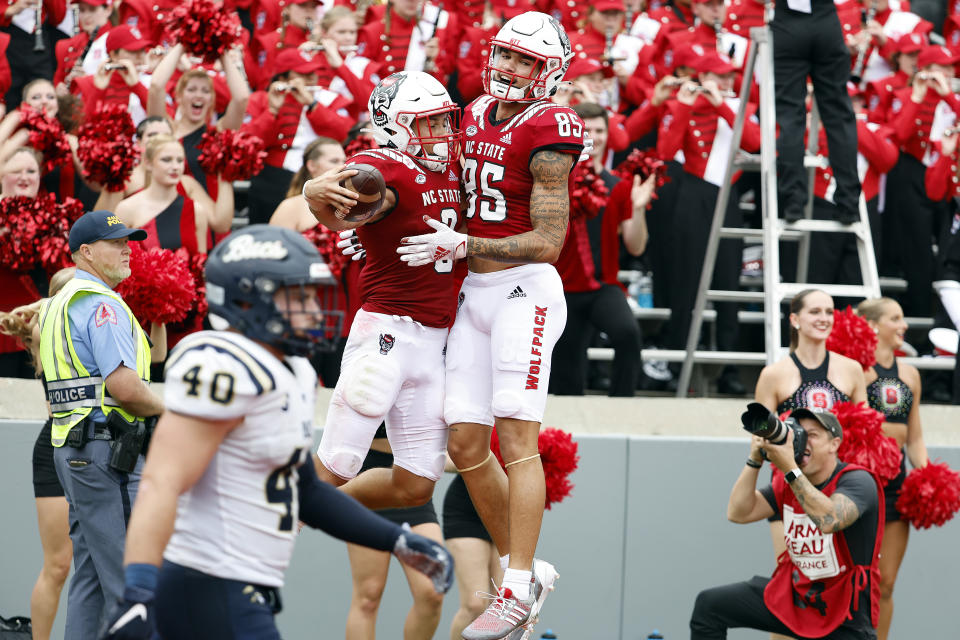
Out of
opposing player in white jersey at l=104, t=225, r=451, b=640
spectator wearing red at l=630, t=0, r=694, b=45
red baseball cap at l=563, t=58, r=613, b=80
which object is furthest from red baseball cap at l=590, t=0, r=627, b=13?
opposing player in white jersey at l=104, t=225, r=451, b=640

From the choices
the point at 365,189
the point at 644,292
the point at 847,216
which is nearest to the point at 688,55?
the point at 644,292

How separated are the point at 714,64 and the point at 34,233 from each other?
493cm

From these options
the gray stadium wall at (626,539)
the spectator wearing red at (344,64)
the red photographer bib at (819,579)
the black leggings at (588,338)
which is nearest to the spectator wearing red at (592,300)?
the black leggings at (588,338)

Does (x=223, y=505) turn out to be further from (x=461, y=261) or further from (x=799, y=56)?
(x=799, y=56)

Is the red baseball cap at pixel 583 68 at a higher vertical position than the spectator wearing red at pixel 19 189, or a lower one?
higher

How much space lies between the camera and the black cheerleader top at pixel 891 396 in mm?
7512

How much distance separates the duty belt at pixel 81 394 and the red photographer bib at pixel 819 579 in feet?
10.6

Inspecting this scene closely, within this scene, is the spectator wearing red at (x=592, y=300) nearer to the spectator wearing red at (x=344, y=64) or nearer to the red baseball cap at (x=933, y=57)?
the spectator wearing red at (x=344, y=64)

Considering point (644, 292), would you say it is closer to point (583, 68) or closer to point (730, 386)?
point (730, 386)

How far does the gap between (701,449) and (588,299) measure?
1.20 meters

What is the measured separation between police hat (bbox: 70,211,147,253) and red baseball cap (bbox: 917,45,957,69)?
7358mm

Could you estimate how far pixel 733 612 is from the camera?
6625 mm

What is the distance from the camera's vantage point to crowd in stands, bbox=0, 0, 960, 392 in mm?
8430

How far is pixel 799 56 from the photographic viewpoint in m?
8.35
